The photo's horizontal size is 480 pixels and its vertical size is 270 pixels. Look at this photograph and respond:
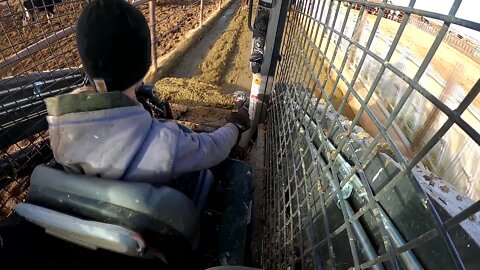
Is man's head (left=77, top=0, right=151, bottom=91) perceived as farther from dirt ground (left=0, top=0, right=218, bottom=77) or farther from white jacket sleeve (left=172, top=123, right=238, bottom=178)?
dirt ground (left=0, top=0, right=218, bottom=77)

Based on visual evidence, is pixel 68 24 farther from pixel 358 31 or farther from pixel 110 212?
pixel 110 212

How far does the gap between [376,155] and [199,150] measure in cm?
79

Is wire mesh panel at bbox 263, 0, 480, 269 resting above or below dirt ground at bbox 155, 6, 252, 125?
above

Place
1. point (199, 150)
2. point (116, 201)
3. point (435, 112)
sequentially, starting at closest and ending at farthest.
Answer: point (116, 201) < point (199, 150) < point (435, 112)

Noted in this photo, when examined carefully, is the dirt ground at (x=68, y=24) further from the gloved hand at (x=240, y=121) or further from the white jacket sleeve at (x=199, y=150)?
the white jacket sleeve at (x=199, y=150)

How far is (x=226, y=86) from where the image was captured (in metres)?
6.10

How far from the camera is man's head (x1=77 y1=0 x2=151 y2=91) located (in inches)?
48.3

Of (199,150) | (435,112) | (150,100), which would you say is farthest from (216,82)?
(199,150)

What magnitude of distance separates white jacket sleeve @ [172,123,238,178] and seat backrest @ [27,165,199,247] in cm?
20

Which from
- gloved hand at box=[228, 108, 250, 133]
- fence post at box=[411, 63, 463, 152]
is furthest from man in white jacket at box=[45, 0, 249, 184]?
fence post at box=[411, 63, 463, 152]

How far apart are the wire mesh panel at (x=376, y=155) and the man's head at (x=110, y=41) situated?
83cm

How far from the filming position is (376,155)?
0.92 metres

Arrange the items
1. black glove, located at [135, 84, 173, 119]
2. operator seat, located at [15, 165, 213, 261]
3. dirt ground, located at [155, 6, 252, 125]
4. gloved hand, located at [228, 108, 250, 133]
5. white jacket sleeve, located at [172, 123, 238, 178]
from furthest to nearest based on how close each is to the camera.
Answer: dirt ground, located at [155, 6, 252, 125] < black glove, located at [135, 84, 173, 119] < gloved hand, located at [228, 108, 250, 133] < white jacket sleeve, located at [172, 123, 238, 178] < operator seat, located at [15, 165, 213, 261]

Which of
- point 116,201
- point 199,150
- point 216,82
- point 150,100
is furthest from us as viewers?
point 216,82
